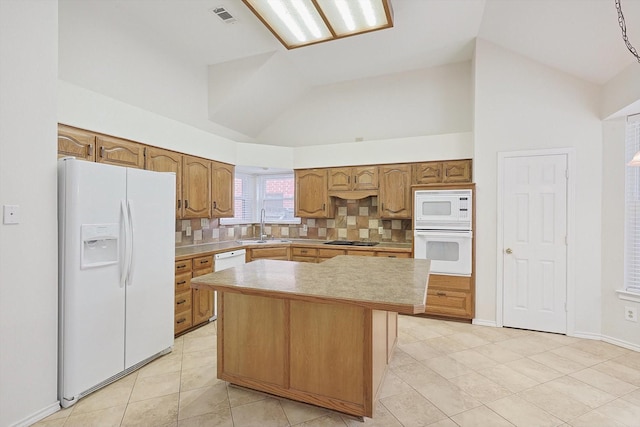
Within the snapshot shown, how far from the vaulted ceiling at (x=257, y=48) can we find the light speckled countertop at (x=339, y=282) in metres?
2.49

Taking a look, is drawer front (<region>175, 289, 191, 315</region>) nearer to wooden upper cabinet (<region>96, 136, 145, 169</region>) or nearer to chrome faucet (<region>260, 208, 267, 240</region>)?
wooden upper cabinet (<region>96, 136, 145, 169</region>)

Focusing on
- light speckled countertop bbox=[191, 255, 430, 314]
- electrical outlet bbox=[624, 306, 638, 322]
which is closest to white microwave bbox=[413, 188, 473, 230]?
light speckled countertop bbox=[191, 255, 430, 314]

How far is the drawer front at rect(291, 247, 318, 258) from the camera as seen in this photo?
14.9 feet

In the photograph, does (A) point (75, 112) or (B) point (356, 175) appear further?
(B) point (356, 175)

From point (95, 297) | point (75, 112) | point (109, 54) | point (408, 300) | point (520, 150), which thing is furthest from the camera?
point (520, 150)

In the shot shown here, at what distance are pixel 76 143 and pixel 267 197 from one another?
3.10 meters

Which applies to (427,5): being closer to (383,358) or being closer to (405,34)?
(405,34)

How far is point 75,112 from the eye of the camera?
258cm

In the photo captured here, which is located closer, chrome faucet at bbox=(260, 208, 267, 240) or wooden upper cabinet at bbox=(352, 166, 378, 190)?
wooden upper cabinet at bbox=(352, 166, 378, 190)

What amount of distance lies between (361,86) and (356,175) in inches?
58.6

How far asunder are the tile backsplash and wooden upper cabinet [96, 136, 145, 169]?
1.20 metres

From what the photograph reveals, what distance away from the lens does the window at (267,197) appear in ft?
17.5

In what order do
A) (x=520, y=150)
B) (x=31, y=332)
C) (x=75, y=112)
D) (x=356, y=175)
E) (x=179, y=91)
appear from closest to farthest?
1. (x=31, y=332)
2. (x=75, y=112)
3. (x=520, y=150)
4. (x=179, y=91)
5. (x=356, y=175)

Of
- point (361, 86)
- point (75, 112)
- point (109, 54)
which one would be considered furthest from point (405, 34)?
point (75, 112)
